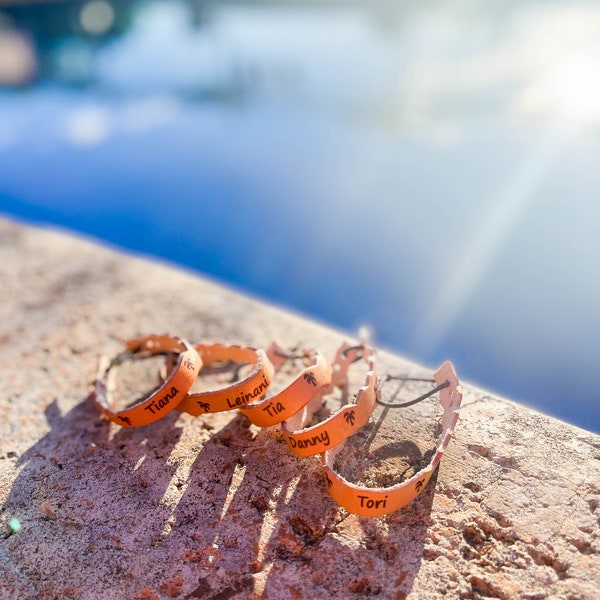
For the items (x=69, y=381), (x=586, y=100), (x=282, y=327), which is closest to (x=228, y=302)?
(x=282, y=327)

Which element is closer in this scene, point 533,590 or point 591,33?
point 533,590

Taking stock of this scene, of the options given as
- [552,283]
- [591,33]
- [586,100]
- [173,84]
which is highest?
[591,33]

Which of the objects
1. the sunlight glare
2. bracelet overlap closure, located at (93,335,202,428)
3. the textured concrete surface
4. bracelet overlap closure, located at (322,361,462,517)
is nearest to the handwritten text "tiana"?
bracelet overlap closure, located at (93,335,202,428)

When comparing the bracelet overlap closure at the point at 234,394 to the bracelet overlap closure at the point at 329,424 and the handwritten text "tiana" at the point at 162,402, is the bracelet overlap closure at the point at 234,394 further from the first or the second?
the bracelet overlap closure at the point at 329,424

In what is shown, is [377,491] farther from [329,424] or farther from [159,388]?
[159,388]

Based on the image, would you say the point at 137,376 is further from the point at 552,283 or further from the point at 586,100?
the point at 586,100

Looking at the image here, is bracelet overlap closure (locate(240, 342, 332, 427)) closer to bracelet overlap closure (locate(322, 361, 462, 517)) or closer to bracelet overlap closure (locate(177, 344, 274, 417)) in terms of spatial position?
bracelet overlap closure (locate(177, 344, 274, 417))

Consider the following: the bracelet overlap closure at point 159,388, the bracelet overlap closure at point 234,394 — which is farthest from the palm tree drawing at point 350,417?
the bracelet overlap closure at point 159,388
